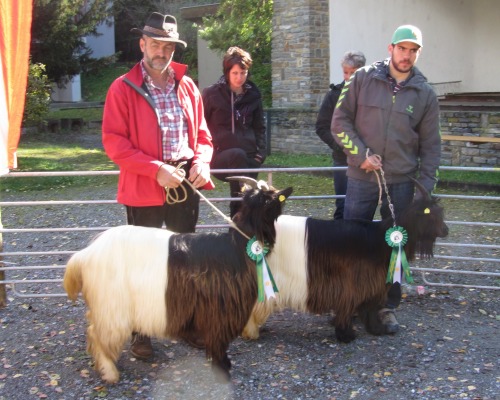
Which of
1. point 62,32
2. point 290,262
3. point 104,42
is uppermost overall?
point 104,42

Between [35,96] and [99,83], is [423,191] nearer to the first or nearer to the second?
[35,96]

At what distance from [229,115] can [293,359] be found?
245 cm

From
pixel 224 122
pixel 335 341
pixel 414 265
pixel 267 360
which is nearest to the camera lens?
pixel 267 360

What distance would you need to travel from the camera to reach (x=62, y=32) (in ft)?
55.3

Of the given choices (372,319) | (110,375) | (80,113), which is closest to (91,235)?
(110,375)

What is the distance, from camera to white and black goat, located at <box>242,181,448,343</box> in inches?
182

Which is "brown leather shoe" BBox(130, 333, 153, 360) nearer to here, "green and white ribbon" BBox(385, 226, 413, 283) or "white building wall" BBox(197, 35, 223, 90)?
"green and white ribbon" BBox(385, 226, 413, 283)

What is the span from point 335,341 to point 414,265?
1977mm

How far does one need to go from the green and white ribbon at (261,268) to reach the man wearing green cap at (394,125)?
1.07 metres

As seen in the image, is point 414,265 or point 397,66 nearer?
point 397,66

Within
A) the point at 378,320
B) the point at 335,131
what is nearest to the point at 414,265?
the point at 378,320

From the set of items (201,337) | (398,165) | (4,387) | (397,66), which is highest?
(397,66)

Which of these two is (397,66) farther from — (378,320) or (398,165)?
(378,320)

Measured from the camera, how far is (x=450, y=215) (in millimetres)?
8945
